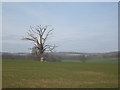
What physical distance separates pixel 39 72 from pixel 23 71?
0.65 m

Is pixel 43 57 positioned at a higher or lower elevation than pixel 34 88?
higher

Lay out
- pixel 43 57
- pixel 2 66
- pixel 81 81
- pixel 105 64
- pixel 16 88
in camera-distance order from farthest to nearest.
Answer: pixel 43 57 < pixel 105 64 < pixel 2 66 < pixel 81 81 < pixel 16 88

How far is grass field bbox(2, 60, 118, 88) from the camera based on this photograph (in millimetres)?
6660

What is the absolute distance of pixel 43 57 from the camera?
10664mm

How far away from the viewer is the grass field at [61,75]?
6.66 metres

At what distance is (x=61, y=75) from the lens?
7.78m

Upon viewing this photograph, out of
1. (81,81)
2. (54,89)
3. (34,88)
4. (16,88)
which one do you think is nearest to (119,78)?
(81,81)

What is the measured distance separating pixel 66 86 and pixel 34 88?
103 cm

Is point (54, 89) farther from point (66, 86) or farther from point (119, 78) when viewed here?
point (119, 78)

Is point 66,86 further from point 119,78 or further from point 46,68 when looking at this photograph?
point 46,68

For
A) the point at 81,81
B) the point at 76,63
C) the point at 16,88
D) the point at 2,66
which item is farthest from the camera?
the point at 76,63

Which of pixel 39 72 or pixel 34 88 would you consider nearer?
pixel 34 88

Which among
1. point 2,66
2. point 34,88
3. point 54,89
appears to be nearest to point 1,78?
point 2,66

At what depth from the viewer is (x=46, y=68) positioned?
9062 millimetres
